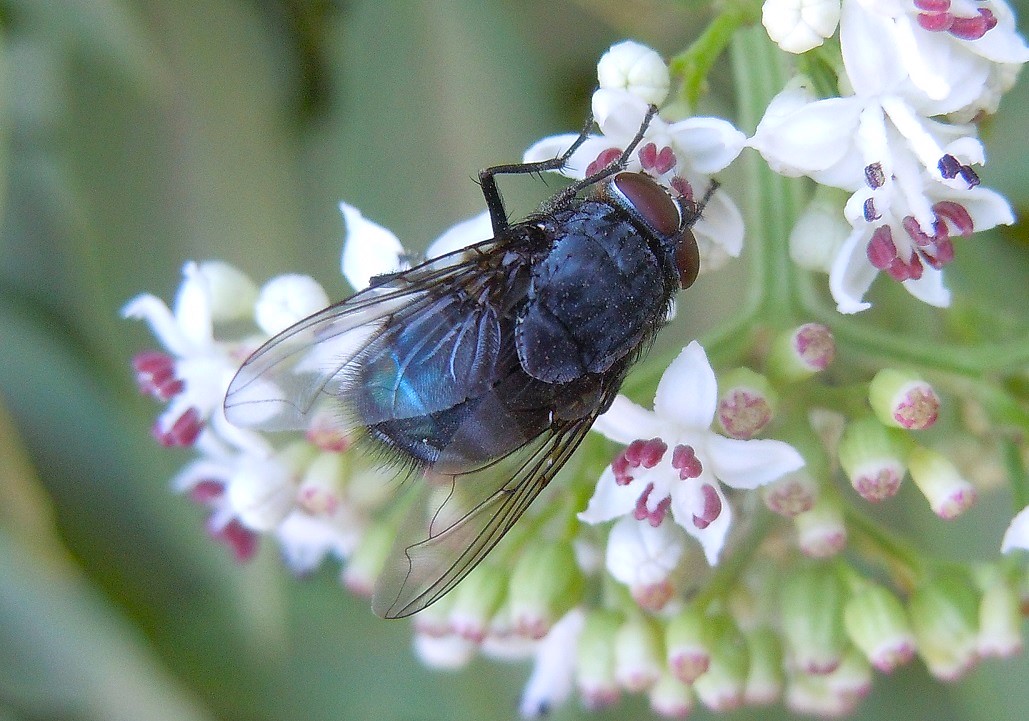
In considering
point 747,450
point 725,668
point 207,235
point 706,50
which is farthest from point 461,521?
point 207,235

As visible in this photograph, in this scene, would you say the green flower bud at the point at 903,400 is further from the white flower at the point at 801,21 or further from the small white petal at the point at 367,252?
the small white petal at the point at 367,252

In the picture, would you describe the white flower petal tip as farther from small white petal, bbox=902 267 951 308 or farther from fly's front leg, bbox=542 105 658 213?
small white petal, bbox=902 267 951 308

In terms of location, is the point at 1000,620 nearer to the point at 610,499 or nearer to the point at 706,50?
the point at 610,499

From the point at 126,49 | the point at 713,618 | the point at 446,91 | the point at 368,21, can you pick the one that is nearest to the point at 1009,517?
the point at 713,618

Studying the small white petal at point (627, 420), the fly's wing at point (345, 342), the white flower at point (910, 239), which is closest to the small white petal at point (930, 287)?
the white flower at point (910, 239)

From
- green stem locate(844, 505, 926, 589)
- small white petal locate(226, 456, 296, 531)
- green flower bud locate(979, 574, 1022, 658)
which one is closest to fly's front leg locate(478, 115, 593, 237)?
small white petal locate(226, 456, 296, 531)

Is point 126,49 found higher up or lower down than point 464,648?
higher up

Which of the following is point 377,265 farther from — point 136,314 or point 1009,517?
point 1009,517
